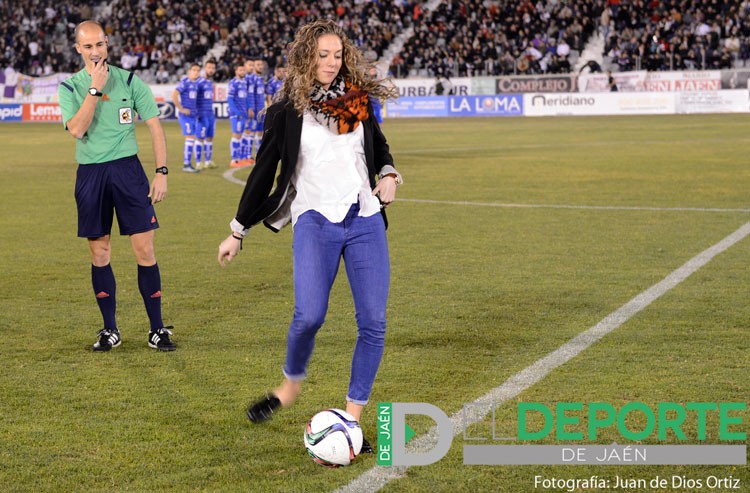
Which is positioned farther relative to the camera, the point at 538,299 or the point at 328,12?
the point at 328,12

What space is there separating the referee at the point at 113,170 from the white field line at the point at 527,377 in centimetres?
222

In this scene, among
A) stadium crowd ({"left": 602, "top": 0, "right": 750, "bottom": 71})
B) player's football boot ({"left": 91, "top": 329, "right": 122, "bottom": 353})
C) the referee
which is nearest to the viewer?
the referee

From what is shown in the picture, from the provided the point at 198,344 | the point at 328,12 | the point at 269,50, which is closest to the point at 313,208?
the point at 198,344

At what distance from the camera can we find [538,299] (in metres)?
7.95

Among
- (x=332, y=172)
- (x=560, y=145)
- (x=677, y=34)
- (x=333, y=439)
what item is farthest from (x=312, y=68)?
(x=677, y=34)

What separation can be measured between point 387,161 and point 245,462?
1.43m

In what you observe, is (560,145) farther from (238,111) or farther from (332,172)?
(332,172)

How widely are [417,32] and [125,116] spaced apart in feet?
132

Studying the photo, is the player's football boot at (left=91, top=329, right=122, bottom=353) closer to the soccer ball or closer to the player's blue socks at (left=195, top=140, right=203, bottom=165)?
the soccer ball

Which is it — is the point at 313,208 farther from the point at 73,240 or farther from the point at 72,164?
the point at 72,164

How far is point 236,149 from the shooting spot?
21656mm

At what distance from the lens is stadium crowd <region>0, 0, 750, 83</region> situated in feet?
130

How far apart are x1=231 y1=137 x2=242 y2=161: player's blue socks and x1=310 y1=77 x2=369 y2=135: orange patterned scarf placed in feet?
56.7

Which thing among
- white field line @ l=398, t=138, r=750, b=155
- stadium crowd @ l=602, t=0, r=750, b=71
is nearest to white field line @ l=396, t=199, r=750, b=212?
white field line @ l=398, t=138, r=750, b=155
